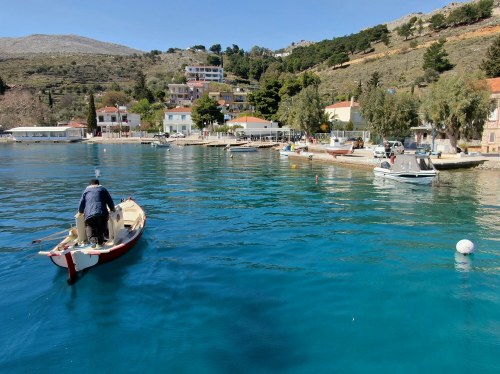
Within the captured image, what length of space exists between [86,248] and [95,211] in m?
1.09

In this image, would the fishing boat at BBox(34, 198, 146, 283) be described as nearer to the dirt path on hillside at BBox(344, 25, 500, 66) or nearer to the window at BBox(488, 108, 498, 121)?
the window at BBox(488, 108, 498, 121)

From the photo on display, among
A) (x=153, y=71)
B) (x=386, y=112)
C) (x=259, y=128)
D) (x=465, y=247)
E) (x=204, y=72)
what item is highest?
(x=153, y=71)

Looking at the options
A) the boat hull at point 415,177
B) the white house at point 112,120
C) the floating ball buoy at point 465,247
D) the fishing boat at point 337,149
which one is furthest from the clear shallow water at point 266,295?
the white house at point 112,120

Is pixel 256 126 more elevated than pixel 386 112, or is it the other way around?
pixel 386 112

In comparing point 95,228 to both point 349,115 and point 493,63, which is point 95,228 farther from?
A: point 493,63

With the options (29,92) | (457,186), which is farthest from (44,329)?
(29,92)

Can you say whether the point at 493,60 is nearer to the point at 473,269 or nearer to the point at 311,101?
the point at 311,101

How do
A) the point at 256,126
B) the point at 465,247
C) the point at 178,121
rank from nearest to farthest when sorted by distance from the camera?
the point at 465,247 < the point at 256,126 < the point at 178,121

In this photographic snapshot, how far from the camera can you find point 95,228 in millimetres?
11680

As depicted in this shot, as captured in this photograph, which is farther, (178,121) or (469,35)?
(469,35)

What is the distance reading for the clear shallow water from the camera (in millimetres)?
7707

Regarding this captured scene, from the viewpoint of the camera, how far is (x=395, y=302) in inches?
390

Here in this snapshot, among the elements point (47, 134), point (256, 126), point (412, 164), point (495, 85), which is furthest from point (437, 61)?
point (47, 134)

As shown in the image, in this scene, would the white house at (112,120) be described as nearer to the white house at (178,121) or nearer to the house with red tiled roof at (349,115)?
the white house at (178,121)
